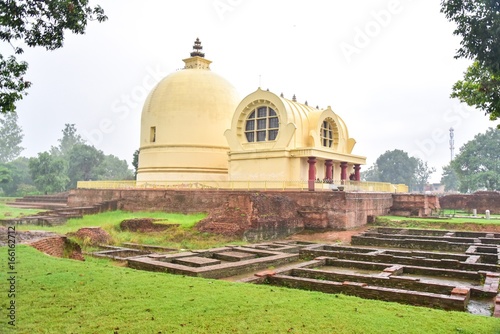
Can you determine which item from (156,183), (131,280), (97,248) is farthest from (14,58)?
(156,183)

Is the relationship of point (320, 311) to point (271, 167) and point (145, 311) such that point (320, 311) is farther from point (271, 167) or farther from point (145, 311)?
point (271, 167)

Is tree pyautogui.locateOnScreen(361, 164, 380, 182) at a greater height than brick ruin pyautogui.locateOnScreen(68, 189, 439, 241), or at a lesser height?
greater

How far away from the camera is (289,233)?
1845cm

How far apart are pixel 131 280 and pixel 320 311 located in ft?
11.3

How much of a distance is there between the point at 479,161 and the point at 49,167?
45.4 metres

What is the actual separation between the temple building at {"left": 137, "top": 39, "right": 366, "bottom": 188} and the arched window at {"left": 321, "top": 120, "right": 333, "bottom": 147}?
0.14 ft

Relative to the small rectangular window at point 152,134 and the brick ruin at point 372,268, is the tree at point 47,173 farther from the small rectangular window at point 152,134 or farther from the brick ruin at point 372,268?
the brick ruin at point 372,268

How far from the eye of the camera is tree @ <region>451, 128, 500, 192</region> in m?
A: 43.4

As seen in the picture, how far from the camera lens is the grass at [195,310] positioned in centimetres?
521

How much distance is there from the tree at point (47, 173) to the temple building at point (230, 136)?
19.2 metres

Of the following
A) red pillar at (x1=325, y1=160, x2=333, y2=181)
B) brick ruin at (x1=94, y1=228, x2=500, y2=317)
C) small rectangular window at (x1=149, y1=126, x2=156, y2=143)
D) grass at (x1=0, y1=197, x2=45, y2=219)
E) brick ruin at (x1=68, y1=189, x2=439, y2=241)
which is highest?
small rectangular window at (x1=149, y1=126, x2=156, y2=143)

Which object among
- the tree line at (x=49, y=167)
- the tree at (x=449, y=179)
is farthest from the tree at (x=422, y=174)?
the tree line at (x=49, y=167)

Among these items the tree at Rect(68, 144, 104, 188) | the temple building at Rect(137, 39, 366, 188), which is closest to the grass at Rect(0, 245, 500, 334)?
the temple building at Rect(137, 39, 366, 188)

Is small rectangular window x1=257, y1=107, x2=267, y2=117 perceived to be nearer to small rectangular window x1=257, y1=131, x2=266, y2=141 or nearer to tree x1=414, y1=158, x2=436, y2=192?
small rectangular window x1=257, y1=131, x2=266, y2=141
